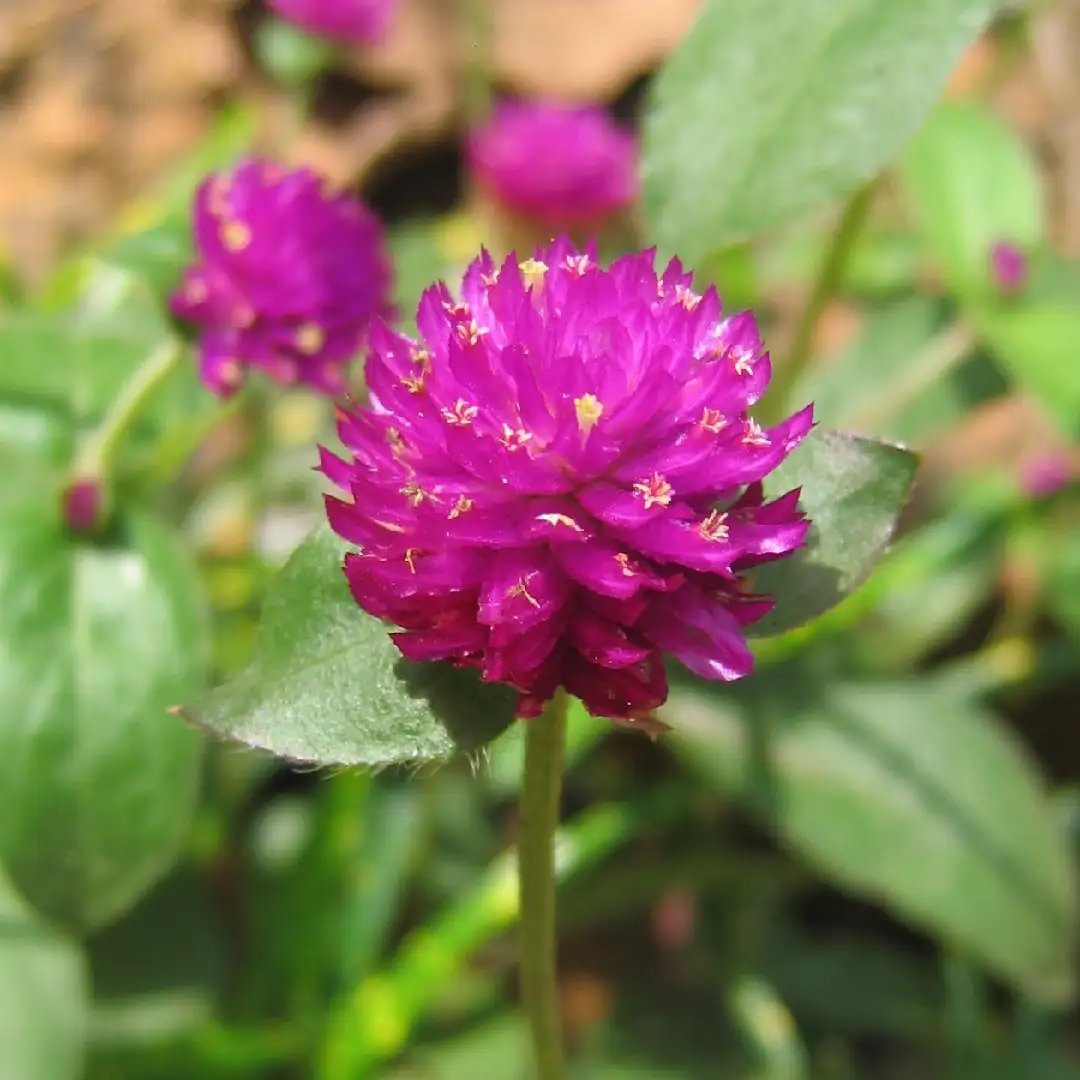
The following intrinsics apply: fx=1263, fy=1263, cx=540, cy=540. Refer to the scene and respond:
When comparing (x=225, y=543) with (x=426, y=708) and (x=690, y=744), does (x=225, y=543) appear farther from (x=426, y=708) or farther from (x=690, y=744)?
(x=426, y=708)

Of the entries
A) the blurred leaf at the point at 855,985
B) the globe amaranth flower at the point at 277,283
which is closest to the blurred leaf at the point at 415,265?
the globe amaranth flower at the point at 277,283

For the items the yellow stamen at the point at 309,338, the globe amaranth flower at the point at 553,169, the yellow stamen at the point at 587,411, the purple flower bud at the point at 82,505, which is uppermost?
the globe amaranth flower at the point at 553,169

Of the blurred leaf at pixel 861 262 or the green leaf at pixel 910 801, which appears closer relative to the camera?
the green leaf at pixel 910 801

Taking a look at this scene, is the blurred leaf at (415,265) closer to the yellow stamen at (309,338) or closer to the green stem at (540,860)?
the yellow stamen at (309,338)

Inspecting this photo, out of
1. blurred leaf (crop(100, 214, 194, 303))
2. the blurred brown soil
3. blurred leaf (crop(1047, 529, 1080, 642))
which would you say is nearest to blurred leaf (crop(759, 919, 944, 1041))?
blurred leaf (crop(1047, 529, 1080, 642))

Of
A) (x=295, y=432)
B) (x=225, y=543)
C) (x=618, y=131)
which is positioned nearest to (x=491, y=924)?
(x=225, y=543)

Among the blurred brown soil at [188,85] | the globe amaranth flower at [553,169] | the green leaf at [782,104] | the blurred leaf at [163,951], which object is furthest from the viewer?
the blurred brown soil at [188,85]

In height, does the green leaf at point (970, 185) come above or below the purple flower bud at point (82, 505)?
above
